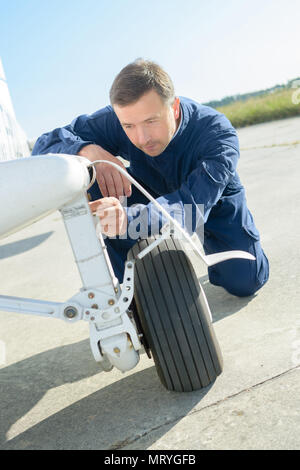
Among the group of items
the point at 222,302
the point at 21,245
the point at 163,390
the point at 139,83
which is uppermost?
the point at 139,83

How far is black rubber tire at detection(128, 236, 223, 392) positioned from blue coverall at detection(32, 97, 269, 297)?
0.36 m

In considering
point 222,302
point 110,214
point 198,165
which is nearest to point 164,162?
point 198,165

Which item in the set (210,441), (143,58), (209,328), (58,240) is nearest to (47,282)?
(58,240)

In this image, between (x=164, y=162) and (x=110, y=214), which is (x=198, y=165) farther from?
(x=110, y=214)

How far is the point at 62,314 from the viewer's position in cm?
148

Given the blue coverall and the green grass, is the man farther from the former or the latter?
the green grass

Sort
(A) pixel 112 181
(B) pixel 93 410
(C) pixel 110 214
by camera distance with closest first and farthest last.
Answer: (C) pixel 110 214 → (B) pixel 93 410 → (A) pixel 112 181

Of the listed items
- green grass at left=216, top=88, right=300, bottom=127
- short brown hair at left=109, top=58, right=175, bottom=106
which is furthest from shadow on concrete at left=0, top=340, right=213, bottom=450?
green grass at left=216, top=88, right=300, bottom=127

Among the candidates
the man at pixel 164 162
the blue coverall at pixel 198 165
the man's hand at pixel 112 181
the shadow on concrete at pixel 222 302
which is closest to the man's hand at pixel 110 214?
the man at pixel 164 162

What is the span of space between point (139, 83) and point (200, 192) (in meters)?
0.48

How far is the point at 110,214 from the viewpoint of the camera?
1460mm

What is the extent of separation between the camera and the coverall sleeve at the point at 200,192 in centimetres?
157

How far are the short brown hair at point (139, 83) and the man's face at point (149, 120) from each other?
2cm

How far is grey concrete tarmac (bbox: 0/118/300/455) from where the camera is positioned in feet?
4.55
